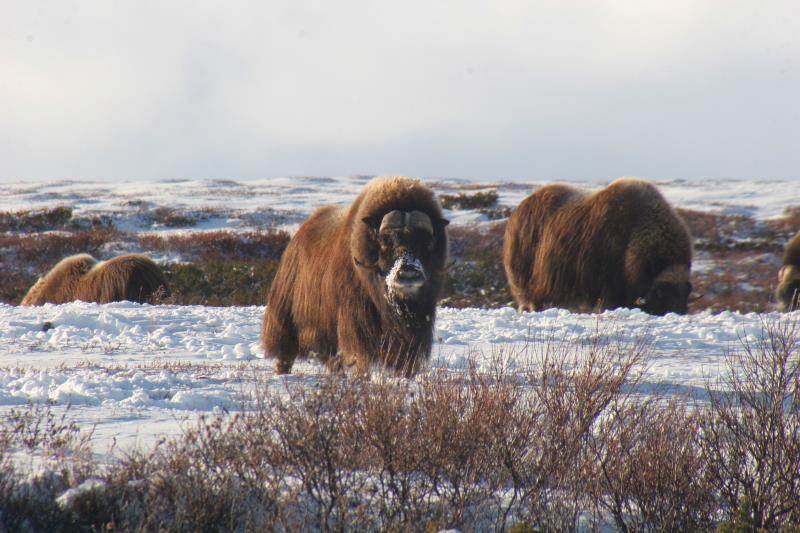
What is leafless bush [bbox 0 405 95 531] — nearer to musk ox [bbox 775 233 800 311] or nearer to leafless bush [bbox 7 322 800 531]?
leafless bush [bbox 7 322 800 531]

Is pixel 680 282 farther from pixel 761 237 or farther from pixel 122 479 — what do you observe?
pixel 761 237

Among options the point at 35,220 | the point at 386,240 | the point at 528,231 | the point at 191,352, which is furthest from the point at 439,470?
the point at 35,220

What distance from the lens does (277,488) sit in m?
3.21

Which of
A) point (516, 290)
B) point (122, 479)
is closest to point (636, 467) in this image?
point (122, 479)

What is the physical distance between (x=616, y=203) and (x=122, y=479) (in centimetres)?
935

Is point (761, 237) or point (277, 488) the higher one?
point (277, 488)

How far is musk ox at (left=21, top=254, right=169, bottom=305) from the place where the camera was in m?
12.3

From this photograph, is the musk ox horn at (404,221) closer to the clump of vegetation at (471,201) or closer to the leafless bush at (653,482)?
the leafless bush at (653,482)

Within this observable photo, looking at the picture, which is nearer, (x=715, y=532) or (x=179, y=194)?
(x=715, y=532)

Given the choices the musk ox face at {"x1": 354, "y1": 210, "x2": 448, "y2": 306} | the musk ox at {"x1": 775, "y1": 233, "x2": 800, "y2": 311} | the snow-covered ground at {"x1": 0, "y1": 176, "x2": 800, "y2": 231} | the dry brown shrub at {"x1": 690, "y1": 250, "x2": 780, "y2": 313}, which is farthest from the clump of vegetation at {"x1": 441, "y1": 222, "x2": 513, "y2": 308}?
the musk ox face at {"x1": 354, "y1": 210, "x2": 448, "y2": 306}

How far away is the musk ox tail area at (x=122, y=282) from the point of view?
12305mm

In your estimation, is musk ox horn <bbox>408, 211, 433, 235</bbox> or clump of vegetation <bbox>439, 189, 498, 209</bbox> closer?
musk ox horn <bbox>408, 211, 433, 235</bbox>

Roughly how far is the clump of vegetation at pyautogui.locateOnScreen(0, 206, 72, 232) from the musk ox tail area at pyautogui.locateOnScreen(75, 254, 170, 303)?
16.3m

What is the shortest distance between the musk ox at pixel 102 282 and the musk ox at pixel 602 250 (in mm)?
5437
